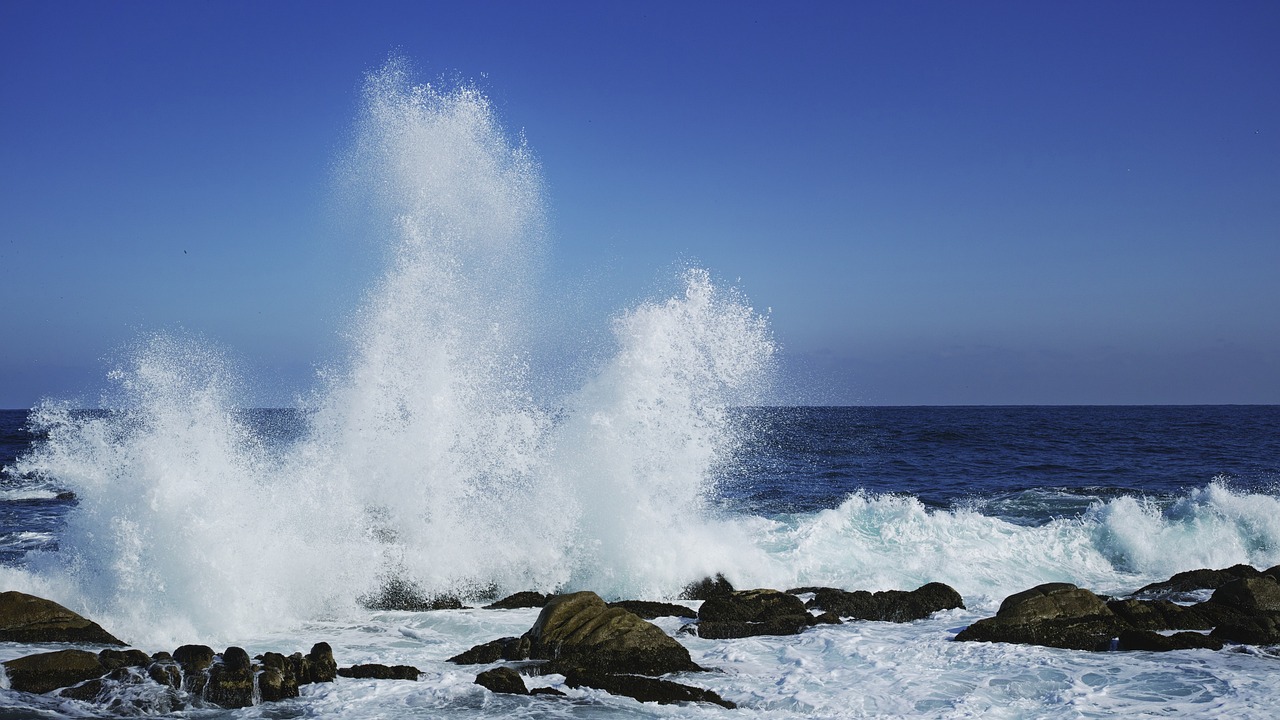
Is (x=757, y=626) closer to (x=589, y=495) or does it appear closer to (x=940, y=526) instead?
(x=589, y=495)

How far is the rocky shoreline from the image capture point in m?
8.16

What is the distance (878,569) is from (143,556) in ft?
35.7

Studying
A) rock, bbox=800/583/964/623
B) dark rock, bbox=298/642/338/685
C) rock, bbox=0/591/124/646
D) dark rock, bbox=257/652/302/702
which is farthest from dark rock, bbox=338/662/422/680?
rock, bbox=800/583/964/623

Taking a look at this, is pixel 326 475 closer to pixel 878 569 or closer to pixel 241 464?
pixel 241 464

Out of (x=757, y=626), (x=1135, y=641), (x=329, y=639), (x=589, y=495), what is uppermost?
(x=589, y=495)

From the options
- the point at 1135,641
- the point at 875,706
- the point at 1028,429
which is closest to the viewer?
the point at 875,706

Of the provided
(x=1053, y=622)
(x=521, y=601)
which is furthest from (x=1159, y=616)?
(x=521, y=601)

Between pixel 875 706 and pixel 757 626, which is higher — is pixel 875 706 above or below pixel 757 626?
below

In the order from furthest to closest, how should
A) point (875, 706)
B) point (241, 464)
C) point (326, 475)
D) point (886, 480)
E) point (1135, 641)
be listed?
point (886, 480), point (326, 475), point (241, 464), point (1135, 641), point (875, 706)

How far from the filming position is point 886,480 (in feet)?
92.4

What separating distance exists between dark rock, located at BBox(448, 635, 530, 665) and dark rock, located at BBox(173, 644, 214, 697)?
7.76 feet

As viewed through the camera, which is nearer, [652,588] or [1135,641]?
[1135,641]

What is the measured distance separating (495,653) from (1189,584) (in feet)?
33.7

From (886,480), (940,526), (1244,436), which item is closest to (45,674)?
(940,526)
